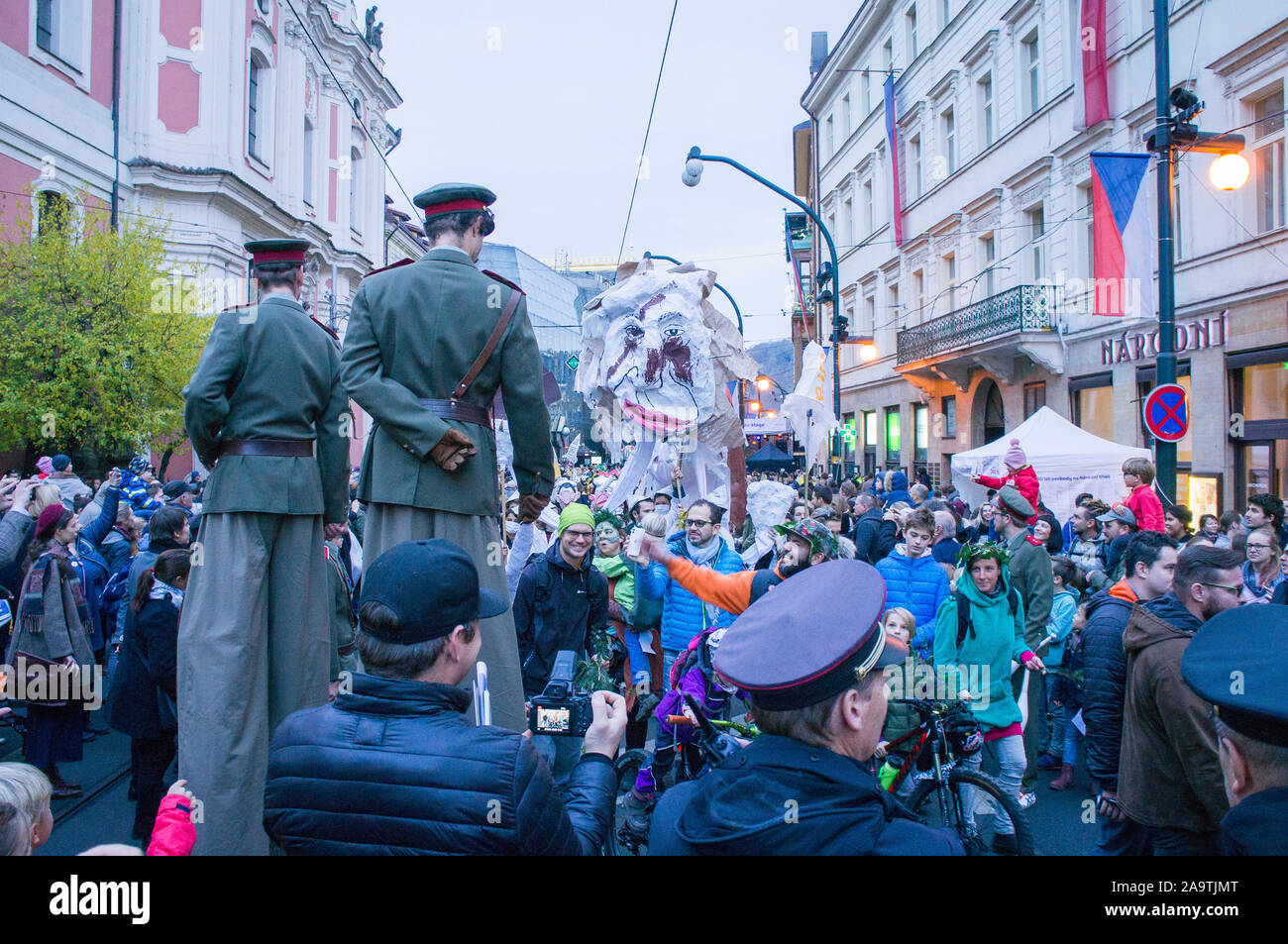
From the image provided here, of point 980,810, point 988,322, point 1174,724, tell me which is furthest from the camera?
point 988,322

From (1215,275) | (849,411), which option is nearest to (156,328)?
(1215,275)

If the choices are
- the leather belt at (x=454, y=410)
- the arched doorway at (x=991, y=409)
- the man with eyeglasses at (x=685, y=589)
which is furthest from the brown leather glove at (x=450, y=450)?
the arched doorway at (x=991, y=409)

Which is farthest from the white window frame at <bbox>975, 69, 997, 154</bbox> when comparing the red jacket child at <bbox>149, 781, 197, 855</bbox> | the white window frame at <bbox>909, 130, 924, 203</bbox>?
the red jacket child at <bbox>149, 781, 197, 855</bbox>

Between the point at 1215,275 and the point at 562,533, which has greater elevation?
the point at 1215,275

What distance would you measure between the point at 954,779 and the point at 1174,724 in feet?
6.24

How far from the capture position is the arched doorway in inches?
935

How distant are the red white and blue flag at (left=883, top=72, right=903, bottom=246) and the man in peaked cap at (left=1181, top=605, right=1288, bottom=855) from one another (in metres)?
27.7

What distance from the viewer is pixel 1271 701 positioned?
1.80 meters

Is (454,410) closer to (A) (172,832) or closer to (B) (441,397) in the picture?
(B) (441,397)

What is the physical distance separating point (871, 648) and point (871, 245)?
107 ft

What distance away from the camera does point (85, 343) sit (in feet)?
45.9

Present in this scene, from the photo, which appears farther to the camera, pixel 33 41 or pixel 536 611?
pixel 33 41

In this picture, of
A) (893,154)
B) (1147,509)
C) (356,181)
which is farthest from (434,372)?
(893,154)
